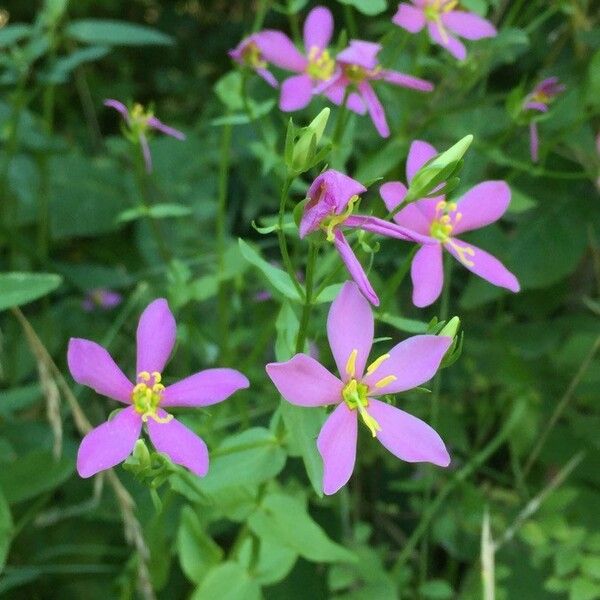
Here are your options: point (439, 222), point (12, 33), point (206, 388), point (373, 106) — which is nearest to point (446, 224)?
point (439, 222)

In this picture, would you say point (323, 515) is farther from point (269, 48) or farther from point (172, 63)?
point (172, 63)

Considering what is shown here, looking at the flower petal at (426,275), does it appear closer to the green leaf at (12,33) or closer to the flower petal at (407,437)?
the flower petal at (407,437)

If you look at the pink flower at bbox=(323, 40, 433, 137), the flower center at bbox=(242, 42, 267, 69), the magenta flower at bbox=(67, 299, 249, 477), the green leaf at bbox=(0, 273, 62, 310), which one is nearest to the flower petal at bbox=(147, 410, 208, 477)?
the magenta flower at bbox=(67, 299, 249, 477)

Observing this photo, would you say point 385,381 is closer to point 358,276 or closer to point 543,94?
point 358,276

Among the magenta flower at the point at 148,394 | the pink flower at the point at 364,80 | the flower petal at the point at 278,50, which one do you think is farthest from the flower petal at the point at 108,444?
the flower petal at the point at 278,50

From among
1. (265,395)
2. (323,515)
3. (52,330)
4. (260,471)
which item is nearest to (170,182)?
(52,330)

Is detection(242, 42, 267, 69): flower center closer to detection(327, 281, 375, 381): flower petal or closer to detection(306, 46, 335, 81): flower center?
detection(306, 46, 335, 81): flower center

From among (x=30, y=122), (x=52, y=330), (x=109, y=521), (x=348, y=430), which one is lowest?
(x=109, y=521)
